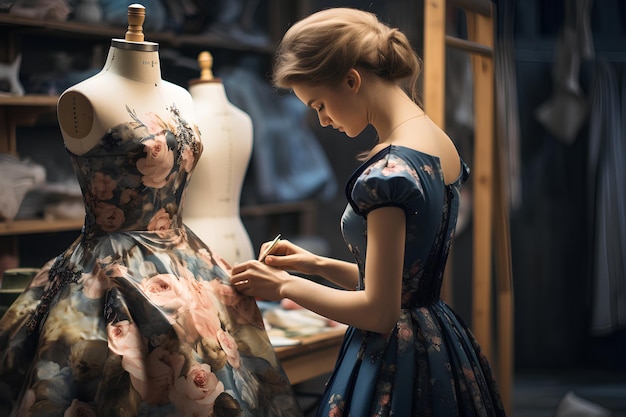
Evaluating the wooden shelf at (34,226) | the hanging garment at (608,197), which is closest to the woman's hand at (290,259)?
the wooden shelf at (34,226)

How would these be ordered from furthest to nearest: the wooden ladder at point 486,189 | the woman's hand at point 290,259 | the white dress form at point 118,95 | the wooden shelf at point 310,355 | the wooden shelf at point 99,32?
the wooden shelf at point 99,32, the wooden ladder at point 486,189, the wooden shelf at point 310,355, the woman's hand at point 290,259, the white dress form at point 118,95

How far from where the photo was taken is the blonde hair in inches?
66.2

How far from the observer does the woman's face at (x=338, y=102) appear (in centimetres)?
172

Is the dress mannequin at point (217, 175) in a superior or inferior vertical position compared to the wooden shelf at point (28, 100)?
inferior

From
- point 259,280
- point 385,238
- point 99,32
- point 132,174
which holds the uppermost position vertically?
point 99,32

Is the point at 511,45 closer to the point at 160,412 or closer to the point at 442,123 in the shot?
the point at 442,123

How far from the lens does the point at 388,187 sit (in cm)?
159

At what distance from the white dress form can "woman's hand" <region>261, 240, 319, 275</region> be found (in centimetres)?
34

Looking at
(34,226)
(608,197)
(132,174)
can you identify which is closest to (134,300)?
(132,174)

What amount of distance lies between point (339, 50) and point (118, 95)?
456mm

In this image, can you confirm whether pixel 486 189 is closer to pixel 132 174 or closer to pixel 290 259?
pixel 290 259

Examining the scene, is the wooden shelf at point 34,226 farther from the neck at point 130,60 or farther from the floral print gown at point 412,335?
the floral print gown at point 412,335

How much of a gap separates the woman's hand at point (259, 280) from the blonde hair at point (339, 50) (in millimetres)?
383

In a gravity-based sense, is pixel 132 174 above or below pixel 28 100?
below
